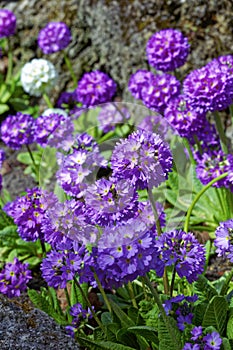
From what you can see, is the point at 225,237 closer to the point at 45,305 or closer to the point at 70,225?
the point at 70,225

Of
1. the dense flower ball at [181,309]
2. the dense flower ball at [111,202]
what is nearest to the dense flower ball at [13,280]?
the dense flower ball at [181,309]

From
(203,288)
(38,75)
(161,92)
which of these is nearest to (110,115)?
(38,75)

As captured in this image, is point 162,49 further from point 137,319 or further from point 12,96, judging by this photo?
point 12,96

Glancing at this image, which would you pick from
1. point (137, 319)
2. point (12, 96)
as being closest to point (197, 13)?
point (12, 96)

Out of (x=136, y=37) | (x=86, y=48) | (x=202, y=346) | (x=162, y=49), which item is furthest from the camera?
(x=86, y=48)

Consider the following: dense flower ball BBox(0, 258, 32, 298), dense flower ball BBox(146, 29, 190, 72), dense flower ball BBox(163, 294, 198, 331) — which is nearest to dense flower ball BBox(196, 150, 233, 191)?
dense flower ball BBox(146, 29, 190, 72)

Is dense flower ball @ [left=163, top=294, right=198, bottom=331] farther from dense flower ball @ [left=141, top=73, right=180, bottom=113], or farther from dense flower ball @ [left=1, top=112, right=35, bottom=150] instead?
dense flower ball @ [left=1, top=112, right=35, bottom=150]
